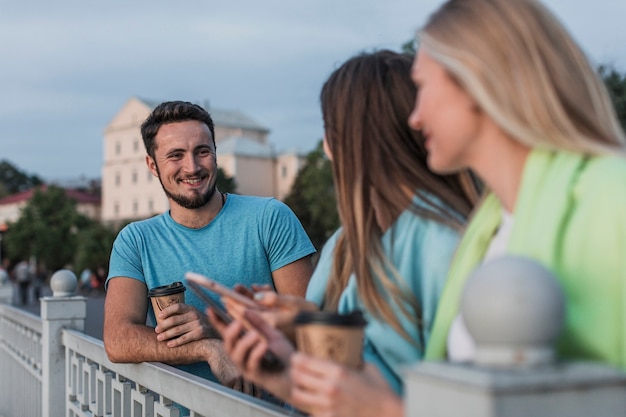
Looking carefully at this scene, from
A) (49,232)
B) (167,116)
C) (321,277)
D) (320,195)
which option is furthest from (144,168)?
(321,277)

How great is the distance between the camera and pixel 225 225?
3.66 metres

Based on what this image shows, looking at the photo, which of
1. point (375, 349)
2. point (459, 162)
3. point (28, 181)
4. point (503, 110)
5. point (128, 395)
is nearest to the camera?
point (503, 110)

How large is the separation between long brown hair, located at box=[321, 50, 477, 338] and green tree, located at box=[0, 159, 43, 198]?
11590 centimetres

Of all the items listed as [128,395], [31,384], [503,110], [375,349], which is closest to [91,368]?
[128,395]

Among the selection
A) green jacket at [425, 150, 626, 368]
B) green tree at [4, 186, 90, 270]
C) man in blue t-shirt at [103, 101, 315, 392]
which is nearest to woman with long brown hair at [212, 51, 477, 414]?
green jacket at [425, 150, 626, 368]

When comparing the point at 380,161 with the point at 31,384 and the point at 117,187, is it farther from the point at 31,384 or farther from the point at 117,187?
the point at 117,187

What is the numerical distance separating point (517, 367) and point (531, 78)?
49 centimetres

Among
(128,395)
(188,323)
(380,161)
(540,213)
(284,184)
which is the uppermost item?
(284,184)

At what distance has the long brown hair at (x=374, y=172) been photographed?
6.06ft

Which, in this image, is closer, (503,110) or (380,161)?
(503,110)

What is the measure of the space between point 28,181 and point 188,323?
384 feet

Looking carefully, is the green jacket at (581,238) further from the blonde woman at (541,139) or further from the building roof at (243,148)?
the building roof at (243,148)

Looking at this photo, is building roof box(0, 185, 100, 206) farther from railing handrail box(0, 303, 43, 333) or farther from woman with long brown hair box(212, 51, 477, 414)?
woman with long brown hair box(212, 51, 477, 414)

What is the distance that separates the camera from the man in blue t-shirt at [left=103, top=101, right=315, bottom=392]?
11.4 ft
